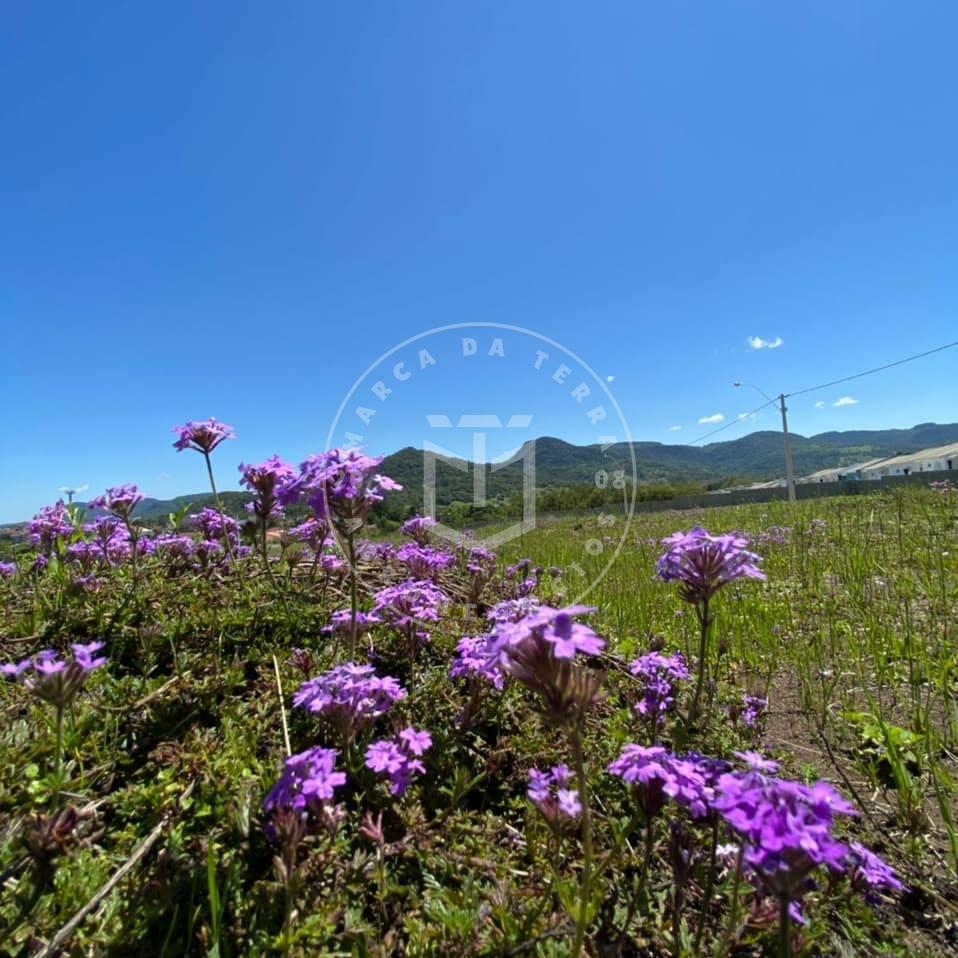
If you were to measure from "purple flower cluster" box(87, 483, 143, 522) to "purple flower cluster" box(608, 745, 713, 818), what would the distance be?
3.75 meters

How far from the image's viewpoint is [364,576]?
14.8 feet

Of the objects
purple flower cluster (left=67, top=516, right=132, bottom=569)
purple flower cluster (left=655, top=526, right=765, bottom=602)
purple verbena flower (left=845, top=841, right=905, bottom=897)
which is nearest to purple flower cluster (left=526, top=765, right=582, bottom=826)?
purple verbena flower (left=845, top=841, right=905, bottom=897)

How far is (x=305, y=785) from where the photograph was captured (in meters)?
1.43

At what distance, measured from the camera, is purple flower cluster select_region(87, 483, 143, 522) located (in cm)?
353

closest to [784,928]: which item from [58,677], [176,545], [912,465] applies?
[58,677]

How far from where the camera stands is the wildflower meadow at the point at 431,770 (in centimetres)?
135

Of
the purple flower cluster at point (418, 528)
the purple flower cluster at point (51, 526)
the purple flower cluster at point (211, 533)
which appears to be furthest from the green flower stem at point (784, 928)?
the purple flower cluster at point (51, 526)

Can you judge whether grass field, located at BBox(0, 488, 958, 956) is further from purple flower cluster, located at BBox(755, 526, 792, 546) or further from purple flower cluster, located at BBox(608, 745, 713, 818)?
purple flower cluster, located at BBox(755, 526, 792, 546)

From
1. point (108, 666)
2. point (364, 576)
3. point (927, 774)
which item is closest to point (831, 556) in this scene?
point (927, 774)

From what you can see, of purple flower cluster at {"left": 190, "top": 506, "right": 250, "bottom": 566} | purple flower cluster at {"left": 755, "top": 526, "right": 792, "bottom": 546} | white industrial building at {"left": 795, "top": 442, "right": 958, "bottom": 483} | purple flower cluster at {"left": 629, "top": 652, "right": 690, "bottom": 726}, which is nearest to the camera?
purple flower cluster at {"left": 629, "top": 652, "right": 690, "bottom": 726}

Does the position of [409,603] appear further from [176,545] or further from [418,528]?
[176,545]

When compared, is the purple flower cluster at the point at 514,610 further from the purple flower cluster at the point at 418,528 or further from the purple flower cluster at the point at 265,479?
the purple flower cluster at the point at 418,528

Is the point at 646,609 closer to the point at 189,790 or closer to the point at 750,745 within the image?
the point at 750,745

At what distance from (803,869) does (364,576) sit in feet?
12.9
